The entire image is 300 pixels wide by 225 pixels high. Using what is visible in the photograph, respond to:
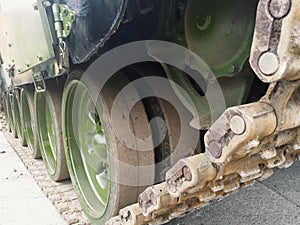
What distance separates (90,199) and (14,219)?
573 mm

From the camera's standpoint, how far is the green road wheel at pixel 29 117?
2.93 meters

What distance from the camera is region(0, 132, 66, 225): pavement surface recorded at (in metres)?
2.22

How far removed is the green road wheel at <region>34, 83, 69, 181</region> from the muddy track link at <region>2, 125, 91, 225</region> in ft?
0.21

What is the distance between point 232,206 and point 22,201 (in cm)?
131

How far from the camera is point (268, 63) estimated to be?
2.16 ft

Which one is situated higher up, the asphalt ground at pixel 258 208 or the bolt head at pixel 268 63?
the bolt head at pixel 268 63

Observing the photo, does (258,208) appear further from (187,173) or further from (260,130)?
(260,130)

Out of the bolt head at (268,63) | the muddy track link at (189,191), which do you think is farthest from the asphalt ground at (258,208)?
the bolt head at (268,63)

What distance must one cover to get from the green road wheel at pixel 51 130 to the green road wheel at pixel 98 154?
0.21m

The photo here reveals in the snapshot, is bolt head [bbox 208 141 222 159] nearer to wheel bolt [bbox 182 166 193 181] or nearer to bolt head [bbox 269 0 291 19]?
wheel bolt [bbox 182 166 193 181]

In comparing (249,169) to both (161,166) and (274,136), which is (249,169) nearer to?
(274,136)

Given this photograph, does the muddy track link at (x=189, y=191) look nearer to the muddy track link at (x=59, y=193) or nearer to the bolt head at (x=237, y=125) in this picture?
the bolt head at (x=237, y=125)

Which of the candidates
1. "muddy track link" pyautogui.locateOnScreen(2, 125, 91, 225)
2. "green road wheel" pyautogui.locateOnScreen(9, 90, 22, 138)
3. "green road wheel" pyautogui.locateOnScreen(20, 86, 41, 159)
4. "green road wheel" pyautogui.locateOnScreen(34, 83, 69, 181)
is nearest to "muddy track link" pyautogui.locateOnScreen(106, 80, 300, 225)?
"muddy track link" pyautogui.locateOnScreen(2, 125, 91, 225)

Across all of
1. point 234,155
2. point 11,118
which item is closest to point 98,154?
point 234,155
